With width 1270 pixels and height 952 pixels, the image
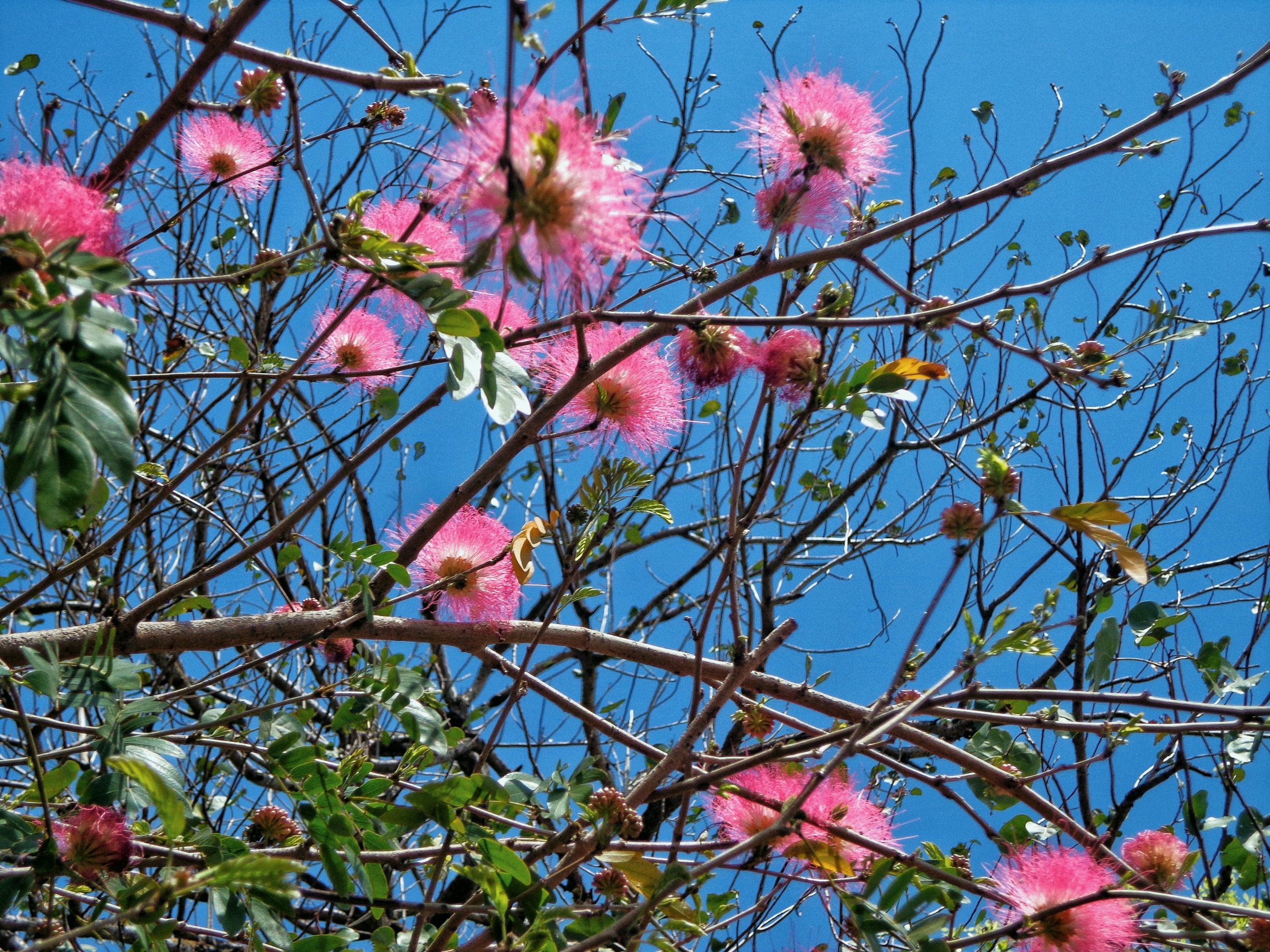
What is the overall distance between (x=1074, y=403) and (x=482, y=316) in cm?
243

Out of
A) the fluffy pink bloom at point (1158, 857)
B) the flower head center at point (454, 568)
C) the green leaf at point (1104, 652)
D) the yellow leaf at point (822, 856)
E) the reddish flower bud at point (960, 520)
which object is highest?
the flower head center at point (454, 568)

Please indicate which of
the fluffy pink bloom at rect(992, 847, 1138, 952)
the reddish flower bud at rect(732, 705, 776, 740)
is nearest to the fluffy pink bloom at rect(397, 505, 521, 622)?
the reddish flower bud at rect(732, 705, 776, 740)

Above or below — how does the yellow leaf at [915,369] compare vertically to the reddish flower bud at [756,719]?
above

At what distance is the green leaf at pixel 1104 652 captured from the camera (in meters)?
1.60

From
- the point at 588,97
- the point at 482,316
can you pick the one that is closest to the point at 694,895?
the point at 482,316

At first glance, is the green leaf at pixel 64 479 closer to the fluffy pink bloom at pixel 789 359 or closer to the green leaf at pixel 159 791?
the green leaf at pixel 159 791

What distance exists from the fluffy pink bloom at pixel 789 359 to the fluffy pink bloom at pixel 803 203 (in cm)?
19

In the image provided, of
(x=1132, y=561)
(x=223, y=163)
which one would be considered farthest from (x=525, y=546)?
(x=223, y=163)

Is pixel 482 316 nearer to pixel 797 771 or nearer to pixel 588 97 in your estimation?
pixel 588 97

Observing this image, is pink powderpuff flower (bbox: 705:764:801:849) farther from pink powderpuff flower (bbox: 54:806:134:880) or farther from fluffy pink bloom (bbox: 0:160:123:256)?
fluffy pink bloom (bbox: 0:160:123:256)

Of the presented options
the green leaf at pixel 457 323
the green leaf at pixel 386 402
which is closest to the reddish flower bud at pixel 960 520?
the green leaf at pixel 457 323

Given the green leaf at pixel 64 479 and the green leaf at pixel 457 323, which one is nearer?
the green leaf at pixel 64 479

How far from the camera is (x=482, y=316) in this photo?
1327 millimetres

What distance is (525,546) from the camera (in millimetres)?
1658
